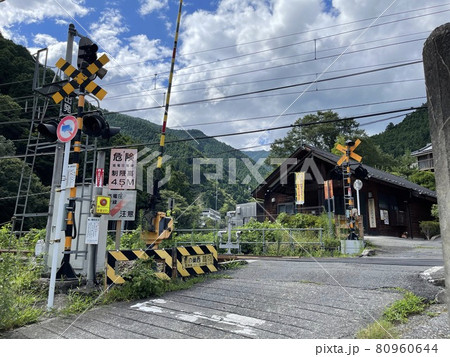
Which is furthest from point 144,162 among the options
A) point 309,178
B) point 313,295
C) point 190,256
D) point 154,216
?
point 313,295

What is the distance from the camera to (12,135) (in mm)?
23859

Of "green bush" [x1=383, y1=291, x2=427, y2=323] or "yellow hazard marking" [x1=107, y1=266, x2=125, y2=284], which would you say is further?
"yellow hazard marking" [x1=107, y1=266, x2=125, y2=284]

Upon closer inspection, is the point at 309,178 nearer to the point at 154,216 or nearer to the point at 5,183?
the point at 154,216

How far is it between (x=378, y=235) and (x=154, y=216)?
51.3ft

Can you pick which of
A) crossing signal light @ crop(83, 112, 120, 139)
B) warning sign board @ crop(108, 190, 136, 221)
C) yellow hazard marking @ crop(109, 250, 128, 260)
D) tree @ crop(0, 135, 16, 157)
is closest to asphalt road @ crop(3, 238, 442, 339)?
yellow hazard marking @ crop(109, 250, 128, 260)

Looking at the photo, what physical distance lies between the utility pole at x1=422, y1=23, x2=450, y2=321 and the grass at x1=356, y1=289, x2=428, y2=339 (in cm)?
114

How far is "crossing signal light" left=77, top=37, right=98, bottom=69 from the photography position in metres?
5.96

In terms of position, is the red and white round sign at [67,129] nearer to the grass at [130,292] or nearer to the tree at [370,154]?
the grass at [130,292]

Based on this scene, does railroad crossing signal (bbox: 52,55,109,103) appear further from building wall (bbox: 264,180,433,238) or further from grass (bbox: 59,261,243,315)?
building wall (bbox: 264,180,433,238)

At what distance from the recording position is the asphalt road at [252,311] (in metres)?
3.68

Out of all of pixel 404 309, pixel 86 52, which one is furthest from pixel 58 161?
pixel 404 309

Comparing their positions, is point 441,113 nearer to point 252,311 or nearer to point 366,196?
point 252,311

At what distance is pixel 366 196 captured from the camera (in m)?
20.2

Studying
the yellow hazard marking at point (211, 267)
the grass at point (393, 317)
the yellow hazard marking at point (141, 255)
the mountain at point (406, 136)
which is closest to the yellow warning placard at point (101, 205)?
the yellow hazard marking at point (141, 255)
